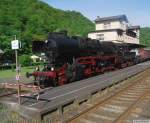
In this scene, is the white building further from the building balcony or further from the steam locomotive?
the steam locomotive

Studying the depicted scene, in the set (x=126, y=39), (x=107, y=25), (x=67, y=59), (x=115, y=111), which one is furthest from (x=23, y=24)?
(x=115, y=111)

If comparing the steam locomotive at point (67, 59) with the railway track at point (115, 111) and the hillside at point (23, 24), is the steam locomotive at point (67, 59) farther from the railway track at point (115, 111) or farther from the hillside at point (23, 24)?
the hillside at point (23, 24)

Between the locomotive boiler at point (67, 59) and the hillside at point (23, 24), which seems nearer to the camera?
the locomotive boiler at point (67, 59)

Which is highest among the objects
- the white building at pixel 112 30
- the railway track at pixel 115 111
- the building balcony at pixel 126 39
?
the white building at pixel 112 30

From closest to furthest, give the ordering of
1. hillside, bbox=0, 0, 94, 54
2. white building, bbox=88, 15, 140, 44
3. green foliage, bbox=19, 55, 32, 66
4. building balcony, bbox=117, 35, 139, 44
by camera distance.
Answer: green foliage, bbox=19, 55, 32, 66
hillside, bbox=0, 0, 94, 54
white building, bbox=88, 15, 140, 44
building balcony, bbox=117, 35, 139, 44

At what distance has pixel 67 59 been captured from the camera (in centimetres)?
2019

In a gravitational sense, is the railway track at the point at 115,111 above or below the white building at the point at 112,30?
below

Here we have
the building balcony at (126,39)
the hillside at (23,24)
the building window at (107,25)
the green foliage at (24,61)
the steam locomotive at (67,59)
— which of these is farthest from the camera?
the building window at (107,25)

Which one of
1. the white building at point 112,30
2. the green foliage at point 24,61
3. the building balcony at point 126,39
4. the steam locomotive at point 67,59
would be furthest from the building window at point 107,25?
the steam locomotive at point 67,59

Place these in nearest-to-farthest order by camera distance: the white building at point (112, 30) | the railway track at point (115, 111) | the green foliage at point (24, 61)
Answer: the railway track at point (115, 111) < the green foliage at point (24, 61) < the white building at point (112, 30)

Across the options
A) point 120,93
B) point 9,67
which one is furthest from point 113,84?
point 9,67

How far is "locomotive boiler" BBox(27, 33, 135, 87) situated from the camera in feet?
→ 61.2

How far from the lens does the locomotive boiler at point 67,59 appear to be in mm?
18656

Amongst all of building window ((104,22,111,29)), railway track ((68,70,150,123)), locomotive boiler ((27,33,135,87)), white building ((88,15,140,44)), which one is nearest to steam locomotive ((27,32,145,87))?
locomotive boiler ((27,33,135,87))
